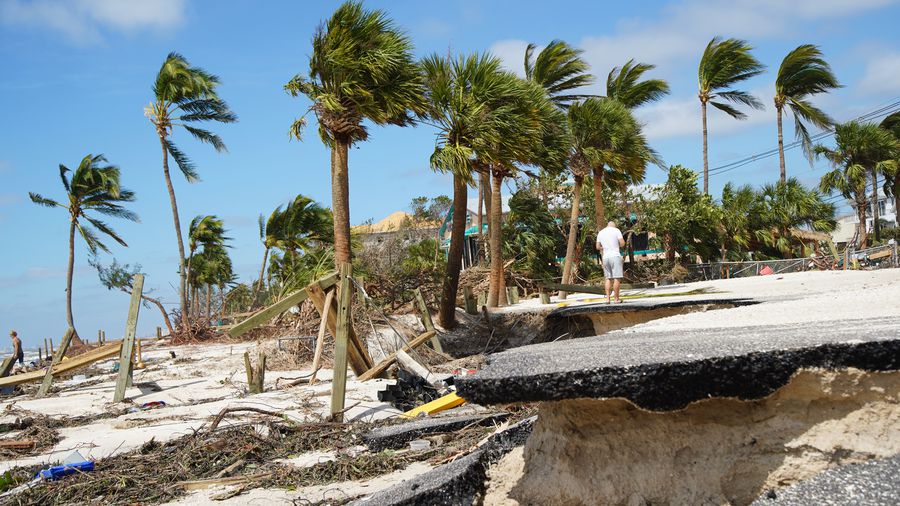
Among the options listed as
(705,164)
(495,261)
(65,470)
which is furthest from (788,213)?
(65,470)

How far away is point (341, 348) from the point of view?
28.2 ft

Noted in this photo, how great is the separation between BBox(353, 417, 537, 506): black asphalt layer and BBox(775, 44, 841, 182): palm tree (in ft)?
113

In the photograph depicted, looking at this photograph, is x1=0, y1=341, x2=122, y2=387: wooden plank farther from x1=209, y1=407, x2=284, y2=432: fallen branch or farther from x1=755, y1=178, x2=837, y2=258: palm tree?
x1=755, y1=178, x2=837, y2=258: palm tree

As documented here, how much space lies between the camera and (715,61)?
34438 millimetres

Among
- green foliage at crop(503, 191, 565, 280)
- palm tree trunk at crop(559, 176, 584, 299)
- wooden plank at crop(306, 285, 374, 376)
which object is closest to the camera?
wooden plank at crop(306, 285, 374, 376)

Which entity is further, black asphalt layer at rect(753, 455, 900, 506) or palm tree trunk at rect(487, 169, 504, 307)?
palm tree trunk at rect(487, 169, 504, 307)

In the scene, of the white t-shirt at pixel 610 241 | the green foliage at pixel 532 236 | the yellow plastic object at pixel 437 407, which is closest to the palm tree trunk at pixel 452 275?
the white t-shirt at pixel 610 241

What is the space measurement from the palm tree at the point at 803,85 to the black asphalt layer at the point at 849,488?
1392 inches

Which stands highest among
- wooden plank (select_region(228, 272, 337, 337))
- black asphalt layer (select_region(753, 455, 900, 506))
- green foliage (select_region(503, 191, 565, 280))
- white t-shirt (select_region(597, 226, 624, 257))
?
green foliage (select_region(503, 191, 565, 280))

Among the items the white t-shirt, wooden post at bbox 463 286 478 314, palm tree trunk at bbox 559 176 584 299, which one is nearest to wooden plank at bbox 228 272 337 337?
the white t-shirt

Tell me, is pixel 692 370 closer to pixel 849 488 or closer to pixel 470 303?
pixel 849 488

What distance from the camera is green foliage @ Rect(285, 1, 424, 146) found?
50.7ft

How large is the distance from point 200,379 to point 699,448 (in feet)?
42.3

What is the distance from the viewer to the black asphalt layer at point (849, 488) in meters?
2.73
